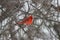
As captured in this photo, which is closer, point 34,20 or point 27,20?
point 27,20

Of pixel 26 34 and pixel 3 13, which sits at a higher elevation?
pixel 3 13

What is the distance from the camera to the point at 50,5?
9.00 feet

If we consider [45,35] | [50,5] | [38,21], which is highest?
[50,5]

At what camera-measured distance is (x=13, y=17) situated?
8.67 feet

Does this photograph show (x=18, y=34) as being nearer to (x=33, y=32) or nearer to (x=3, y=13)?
(x=33, y=32)

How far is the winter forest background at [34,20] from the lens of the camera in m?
2.51

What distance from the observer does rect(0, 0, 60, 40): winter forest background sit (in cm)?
251

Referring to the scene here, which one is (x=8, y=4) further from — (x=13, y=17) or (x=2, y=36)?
(x=2, y=36)

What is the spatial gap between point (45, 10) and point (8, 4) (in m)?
0.45

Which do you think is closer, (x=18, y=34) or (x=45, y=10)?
(x=18, y=34)

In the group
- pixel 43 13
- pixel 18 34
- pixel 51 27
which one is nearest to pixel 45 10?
pixel 43 13

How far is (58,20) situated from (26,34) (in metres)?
0.42

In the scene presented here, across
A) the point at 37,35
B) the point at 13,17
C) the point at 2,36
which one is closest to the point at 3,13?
the point at 13,17

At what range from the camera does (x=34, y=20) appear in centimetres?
263
